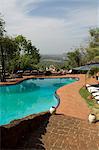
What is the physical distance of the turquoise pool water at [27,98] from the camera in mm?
16144

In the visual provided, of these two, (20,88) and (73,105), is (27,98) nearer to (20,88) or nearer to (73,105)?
(20,88)

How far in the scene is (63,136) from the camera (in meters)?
10.4

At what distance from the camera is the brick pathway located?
31.4ft

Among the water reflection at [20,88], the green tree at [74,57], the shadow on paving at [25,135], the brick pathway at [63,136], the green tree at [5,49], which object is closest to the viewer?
the shadow on paving at [25,135]

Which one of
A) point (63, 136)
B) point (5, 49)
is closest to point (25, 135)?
point (63, 136)

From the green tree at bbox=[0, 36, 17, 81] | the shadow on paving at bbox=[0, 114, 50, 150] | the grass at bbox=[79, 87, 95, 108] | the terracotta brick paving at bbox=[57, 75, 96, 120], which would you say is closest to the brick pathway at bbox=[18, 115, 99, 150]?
the shadow on paving at bbox=[0, 114, 50, 150]

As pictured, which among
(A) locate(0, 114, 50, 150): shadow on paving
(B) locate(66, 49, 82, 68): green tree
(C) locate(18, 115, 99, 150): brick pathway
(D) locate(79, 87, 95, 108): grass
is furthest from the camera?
(B) locate(66, 49, 82, 68): green tree

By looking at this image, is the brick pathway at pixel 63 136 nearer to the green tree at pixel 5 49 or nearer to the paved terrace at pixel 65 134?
the paved terrace at pixel 65 134

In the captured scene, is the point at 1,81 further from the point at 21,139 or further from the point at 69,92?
the point at 21,139

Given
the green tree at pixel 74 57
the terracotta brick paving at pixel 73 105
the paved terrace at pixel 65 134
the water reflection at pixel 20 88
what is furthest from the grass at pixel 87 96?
the green tree at pixel 74 57

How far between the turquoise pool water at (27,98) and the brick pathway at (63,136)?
3.90 meters

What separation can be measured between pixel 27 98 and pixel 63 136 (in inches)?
425

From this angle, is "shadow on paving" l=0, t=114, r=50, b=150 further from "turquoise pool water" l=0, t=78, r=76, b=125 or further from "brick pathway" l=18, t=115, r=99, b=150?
"turquoise pool water" l=0, t=78, r=76, b=125

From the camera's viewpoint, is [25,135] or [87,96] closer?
[25,135]
